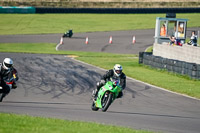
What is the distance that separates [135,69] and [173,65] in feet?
9.93

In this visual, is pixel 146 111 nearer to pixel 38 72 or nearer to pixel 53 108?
pixel 53 108

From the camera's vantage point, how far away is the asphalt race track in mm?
12422

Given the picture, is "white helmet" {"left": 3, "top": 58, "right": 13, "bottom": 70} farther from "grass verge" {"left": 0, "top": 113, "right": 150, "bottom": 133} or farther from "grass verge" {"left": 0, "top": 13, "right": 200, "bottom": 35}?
"grass verge" {"left": 0, "top": 13, "right": 200, "bottom": 35}

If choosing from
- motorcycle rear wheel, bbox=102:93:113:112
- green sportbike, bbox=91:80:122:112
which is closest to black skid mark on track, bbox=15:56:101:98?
green sportbike, bbox=91:80:122:112

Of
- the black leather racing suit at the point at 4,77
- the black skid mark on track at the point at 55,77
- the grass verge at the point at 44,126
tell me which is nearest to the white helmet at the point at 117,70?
the grass verge at the point at 44,126

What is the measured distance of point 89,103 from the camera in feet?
51.0

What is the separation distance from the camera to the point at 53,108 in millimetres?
13977

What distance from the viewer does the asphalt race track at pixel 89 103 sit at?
12.4m

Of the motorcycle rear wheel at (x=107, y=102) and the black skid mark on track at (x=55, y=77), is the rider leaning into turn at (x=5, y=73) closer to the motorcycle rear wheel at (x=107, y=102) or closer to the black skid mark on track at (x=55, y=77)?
the black skid mark on track at (x=55, y=77)

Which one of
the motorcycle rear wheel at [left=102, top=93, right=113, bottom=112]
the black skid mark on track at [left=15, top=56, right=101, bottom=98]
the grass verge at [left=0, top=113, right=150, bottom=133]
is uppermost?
the grass verge at [left=0, top=113, right=150, bottom=133]

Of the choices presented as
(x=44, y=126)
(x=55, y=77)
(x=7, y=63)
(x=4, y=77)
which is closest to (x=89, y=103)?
(x=4, y=77)

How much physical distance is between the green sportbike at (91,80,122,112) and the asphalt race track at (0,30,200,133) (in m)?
0.28

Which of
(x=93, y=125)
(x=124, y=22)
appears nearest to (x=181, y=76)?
→ (x=93, y=125)

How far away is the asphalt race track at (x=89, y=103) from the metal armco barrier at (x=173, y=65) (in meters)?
3.07
